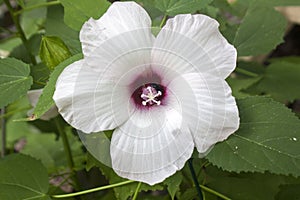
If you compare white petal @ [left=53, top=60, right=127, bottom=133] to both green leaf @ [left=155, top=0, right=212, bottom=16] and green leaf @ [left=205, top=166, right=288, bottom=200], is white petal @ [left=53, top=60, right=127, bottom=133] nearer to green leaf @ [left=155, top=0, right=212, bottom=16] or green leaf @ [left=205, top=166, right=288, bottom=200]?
green leaf @ [left=155, top=0, right=212, bottom=16]

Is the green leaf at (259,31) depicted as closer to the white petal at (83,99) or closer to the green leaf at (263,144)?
the green leaf at (263,144)

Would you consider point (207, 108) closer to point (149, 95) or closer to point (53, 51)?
point (149, 95)

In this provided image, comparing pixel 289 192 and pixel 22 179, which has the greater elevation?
pixel 22 179

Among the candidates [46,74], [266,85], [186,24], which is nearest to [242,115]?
[186,24]

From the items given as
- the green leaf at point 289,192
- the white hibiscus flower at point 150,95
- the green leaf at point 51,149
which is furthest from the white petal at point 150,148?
the green leaf at point 51,149

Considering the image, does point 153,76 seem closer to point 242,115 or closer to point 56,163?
point 242,115

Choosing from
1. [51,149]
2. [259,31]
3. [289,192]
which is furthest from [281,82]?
[51,149]
